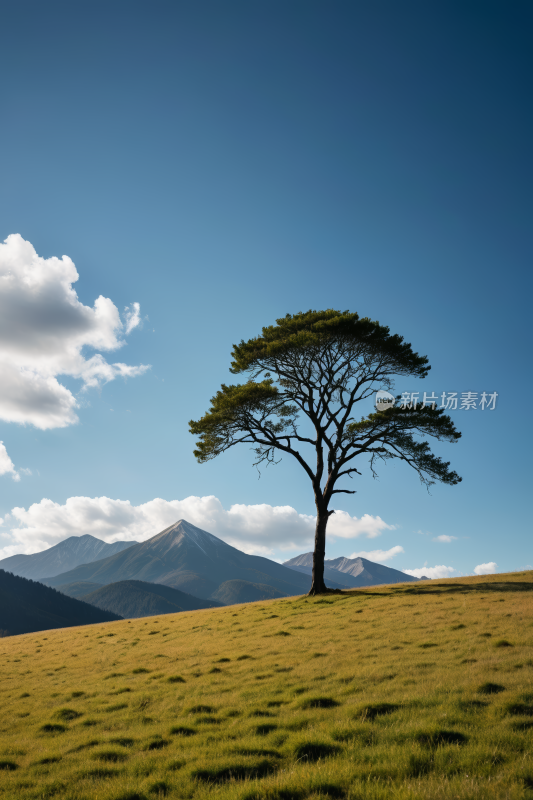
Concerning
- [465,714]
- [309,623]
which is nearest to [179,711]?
[465,714]

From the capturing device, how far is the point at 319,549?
29781 mm

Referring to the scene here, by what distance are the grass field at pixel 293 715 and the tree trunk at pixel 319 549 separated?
407 inches

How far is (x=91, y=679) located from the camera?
15.1 meters

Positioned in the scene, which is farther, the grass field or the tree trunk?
the tree trunk

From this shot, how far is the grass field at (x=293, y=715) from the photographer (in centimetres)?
617

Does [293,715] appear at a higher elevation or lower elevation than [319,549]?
lower

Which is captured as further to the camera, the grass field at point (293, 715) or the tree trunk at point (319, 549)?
the tree trunk at point (319, 549)

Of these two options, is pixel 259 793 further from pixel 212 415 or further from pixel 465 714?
pixel 212 415

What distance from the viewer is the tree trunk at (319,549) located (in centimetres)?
2972

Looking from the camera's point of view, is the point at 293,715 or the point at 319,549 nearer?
the point at 293,715

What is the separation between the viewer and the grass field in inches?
243

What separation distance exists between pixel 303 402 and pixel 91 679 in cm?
2165

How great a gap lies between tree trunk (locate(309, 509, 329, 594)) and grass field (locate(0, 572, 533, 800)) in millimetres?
10339

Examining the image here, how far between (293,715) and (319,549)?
70.1 ft
